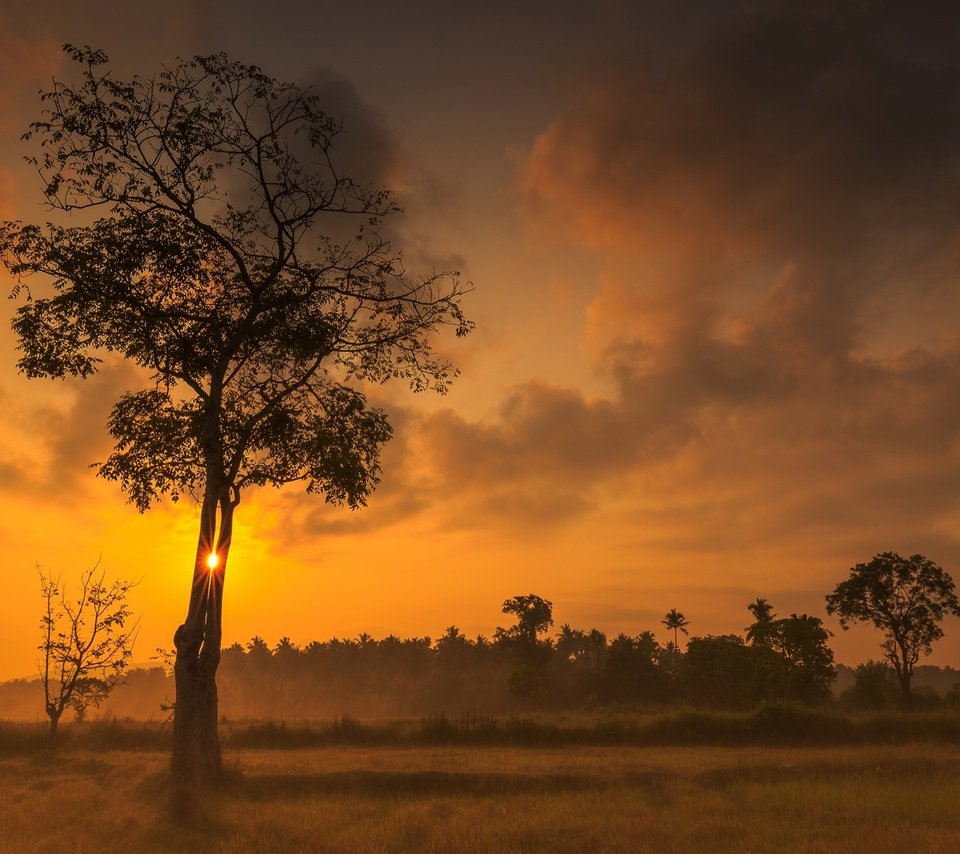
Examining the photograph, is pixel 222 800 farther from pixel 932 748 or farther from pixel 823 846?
pixel 932 748

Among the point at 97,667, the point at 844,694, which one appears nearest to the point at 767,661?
the point at 844,694

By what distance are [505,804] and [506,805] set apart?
0.27 m

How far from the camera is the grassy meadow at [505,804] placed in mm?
15898

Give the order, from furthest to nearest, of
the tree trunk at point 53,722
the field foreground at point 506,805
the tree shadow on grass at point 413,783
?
the tree trunk at point 53,722 → the tree shadow on grass at point 413,783 → the field foreground at point 506,805

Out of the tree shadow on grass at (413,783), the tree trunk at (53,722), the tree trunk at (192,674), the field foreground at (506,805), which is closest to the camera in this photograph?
the field foreground at (506,805)

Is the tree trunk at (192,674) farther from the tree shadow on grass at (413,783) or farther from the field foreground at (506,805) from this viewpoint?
the tree shadow on grass at (413,783)

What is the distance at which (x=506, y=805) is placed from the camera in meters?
21.0

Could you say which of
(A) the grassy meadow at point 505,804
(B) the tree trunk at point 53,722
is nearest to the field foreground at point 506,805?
(A) the grassy meadow at point 505,804

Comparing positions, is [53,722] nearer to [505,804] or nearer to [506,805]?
[505,804]

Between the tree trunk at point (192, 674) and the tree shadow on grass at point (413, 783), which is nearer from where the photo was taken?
the tree trunk at point (192, 674)

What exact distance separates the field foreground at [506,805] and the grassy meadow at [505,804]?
0.23 feet

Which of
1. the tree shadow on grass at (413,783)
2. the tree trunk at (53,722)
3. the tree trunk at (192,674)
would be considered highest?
the tree trunk at (192,674)

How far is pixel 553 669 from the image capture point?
4737 inches

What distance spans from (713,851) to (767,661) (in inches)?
2738
